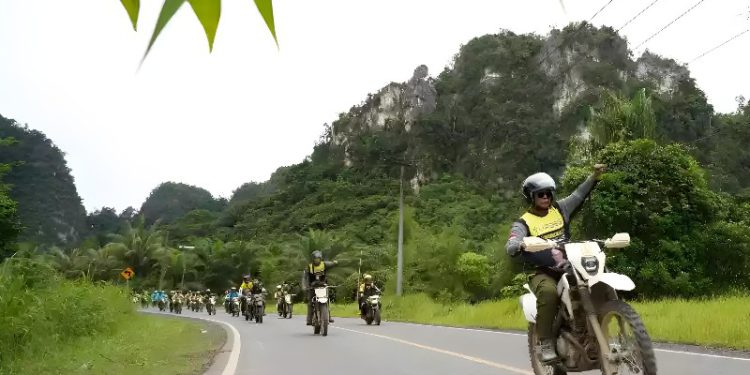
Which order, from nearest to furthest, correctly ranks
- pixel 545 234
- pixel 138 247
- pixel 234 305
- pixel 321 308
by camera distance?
pixel 545 234 → pixel 321 308 → pixel 234 305 → pixel 138 247

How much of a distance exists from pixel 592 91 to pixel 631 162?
5041 centimetres

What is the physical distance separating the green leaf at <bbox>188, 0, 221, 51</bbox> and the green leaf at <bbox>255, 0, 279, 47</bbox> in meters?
0.04

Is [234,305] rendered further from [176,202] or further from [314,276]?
[176,202]

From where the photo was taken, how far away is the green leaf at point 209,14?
75cm

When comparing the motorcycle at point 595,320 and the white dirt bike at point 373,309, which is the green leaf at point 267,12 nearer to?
the motorcycle at point 595,320

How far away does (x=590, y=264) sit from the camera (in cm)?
501

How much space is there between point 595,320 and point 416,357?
486 cm

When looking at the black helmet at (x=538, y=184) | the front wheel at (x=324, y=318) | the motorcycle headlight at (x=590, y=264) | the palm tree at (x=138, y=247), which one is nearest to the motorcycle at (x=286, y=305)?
the front wheel at (x=324, y=318)

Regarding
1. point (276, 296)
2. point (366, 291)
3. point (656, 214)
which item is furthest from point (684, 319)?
point (276, 296)

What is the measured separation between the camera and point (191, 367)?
901cm

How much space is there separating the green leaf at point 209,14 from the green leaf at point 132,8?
0.07 meters

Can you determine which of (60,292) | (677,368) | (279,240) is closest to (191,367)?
(60,292)

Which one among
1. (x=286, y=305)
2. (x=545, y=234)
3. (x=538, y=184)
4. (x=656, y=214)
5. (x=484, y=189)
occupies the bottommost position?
(x=545, y=234)

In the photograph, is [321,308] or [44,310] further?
[321,308]
